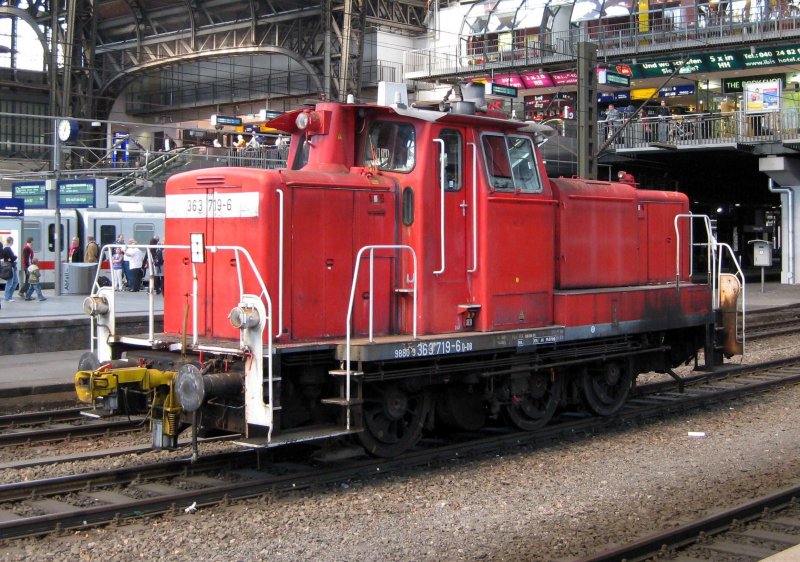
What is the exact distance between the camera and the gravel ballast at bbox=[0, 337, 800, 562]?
627cm

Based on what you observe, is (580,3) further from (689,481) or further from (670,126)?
(689,481)

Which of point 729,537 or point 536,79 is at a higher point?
point 536,79

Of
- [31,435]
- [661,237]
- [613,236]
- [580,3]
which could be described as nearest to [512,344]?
[613,236]

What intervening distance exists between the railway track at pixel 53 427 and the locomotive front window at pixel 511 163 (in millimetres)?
4597

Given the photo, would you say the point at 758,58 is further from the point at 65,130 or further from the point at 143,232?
the point at 65,130

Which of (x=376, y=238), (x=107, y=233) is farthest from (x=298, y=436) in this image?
(x=107, y=233)

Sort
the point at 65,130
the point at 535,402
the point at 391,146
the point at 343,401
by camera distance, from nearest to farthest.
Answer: the point at 343,401 → the point at 391,146 → the point at 535,402 → the point at 65,130

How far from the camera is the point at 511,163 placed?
30.8ft

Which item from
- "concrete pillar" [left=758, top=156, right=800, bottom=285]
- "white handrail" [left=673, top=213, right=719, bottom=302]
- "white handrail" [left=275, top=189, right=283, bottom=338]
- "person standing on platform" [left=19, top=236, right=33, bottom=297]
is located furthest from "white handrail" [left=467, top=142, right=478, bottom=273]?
"concrete pillar" [left=758, top=156, right=800, bottom=285]

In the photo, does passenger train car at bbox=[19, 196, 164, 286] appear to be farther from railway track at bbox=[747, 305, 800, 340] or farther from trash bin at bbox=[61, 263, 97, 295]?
railway track at bbox=[747, 305, 800, 340]

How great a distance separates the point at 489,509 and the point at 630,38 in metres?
30.8

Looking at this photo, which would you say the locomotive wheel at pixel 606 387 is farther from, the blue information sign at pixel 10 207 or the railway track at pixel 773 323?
the blue information sign at pixel 10 207

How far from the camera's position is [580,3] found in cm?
3706

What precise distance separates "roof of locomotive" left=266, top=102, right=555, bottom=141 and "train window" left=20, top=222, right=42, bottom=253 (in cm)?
2406
